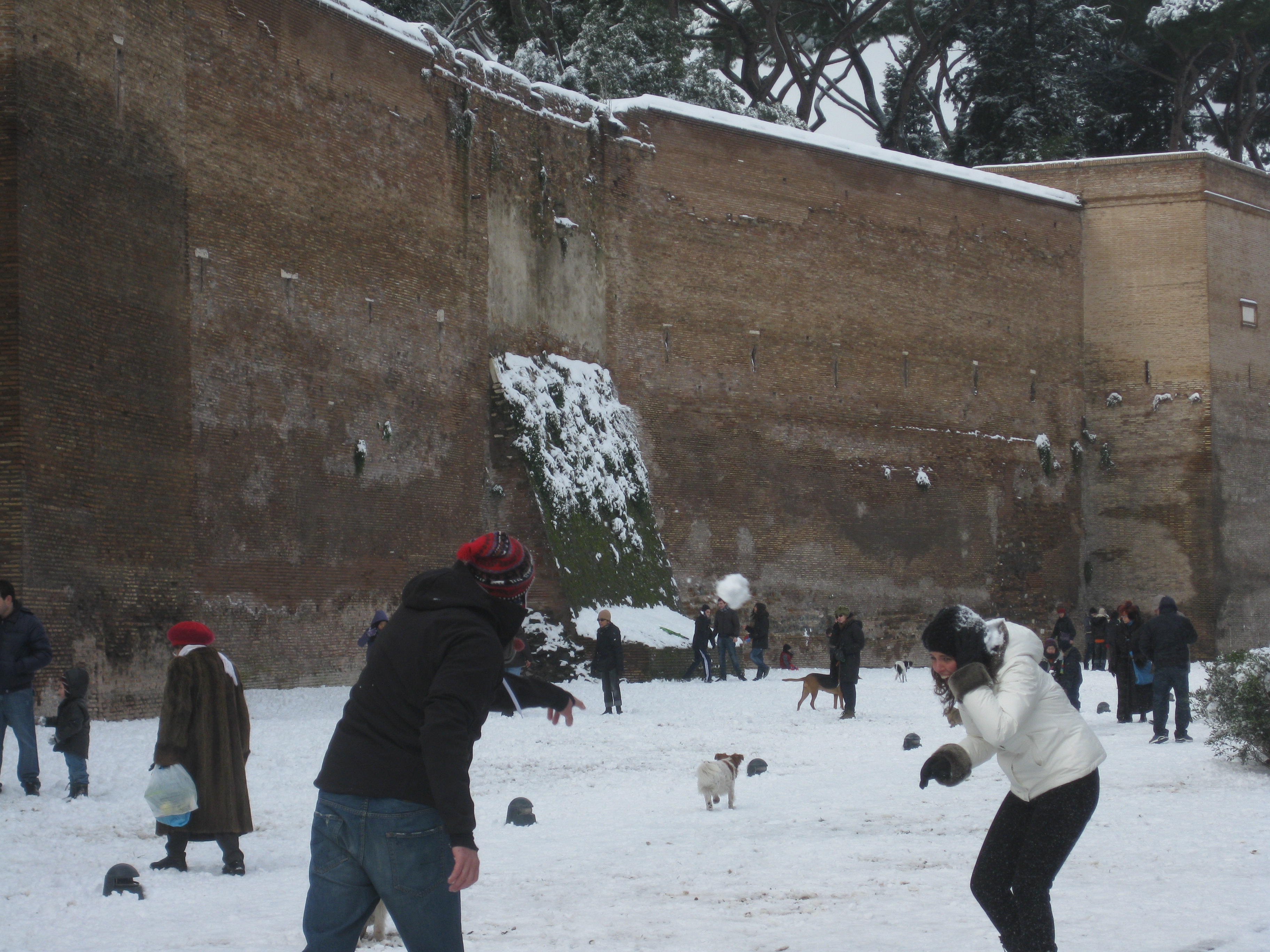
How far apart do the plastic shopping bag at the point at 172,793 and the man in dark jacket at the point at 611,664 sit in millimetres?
7943

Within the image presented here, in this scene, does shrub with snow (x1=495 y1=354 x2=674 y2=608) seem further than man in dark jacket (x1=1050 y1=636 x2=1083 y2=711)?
Yes

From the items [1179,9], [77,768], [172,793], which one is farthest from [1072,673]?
[1179,9]

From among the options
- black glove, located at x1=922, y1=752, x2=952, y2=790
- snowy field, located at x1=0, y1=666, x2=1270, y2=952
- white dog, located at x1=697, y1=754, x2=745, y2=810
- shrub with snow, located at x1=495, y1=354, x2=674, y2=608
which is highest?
shrub with snow, located at x1=495, y1=354, x2=674, y2=608

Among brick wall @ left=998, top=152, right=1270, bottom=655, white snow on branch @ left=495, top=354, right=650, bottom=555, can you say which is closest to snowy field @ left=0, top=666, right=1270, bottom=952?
white snow on branch @ left=495, top=354, right=650, bottom=555

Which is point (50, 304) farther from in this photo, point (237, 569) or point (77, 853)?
point (77, 853)

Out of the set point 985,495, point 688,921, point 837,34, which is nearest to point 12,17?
point 688,921

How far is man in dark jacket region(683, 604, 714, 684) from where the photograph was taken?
18.6 m

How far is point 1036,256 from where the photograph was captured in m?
26.3

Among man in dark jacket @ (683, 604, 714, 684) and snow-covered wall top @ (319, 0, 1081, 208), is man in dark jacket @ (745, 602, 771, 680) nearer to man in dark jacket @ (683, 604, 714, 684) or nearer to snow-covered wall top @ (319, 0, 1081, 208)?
man in dark jacket @ (683, 604, 714, 684)

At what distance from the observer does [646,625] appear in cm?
1956

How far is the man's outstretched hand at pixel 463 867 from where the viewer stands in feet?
11.0

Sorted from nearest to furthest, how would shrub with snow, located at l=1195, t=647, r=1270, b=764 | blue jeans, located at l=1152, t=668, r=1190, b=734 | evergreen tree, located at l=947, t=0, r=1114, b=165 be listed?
shrub with snow, located at l=1195, t=647, r=1270, b=764
blue jeans, located at l=1152, t=668, r=1190, b=734
evergreen tree, located at l=947, t=0, r=1114, b=165

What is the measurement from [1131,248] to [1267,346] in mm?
3182

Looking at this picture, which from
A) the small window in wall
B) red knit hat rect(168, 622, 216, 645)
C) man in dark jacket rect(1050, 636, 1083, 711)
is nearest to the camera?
red knit hat rect(168, 622, 216, 645)
